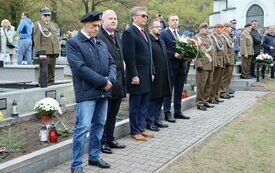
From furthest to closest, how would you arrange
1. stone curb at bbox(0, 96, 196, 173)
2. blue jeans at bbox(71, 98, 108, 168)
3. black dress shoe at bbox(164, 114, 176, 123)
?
black dress shoe at bbox(164, 114, 176, 123) < blue jeans at bbox(71, 98, 108, 168) < stone curb at bbox(0, 96, 196, 173)

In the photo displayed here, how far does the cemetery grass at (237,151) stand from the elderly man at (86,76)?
1.27 meters

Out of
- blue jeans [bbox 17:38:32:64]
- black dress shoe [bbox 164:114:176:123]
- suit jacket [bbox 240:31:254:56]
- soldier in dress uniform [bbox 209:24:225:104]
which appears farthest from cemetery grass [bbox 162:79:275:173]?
blue jeans [bbox 17:38:32:64]

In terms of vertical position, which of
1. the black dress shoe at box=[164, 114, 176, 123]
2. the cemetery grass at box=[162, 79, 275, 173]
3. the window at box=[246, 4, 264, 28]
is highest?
the window at box=[246, 4, 264, 28]

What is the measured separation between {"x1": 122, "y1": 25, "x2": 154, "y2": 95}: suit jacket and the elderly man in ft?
4.92

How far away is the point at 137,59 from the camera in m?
7.45

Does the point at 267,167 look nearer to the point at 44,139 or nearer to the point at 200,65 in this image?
the point at 44,139

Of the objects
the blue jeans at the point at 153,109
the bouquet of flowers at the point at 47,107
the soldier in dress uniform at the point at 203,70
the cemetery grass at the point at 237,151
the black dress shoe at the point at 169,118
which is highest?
the soldier in dress uniform at the point at 203,70

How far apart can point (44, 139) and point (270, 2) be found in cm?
3588

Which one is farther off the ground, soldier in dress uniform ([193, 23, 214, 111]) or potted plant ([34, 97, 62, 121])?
soldier in dress uniform ([193, 23, 214, 111])

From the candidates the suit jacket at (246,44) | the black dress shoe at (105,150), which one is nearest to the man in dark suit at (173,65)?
the black dress shoe at (105,150)

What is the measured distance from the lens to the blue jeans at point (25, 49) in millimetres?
13508

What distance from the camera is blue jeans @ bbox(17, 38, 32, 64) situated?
44.3 feet

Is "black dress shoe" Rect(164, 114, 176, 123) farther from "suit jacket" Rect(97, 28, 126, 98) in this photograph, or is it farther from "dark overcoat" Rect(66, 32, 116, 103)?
"dark overcoat" Rect(66, 32, 116, 103)

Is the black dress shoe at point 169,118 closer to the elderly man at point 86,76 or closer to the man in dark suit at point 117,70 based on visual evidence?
the man in dark suit at point 117,70
